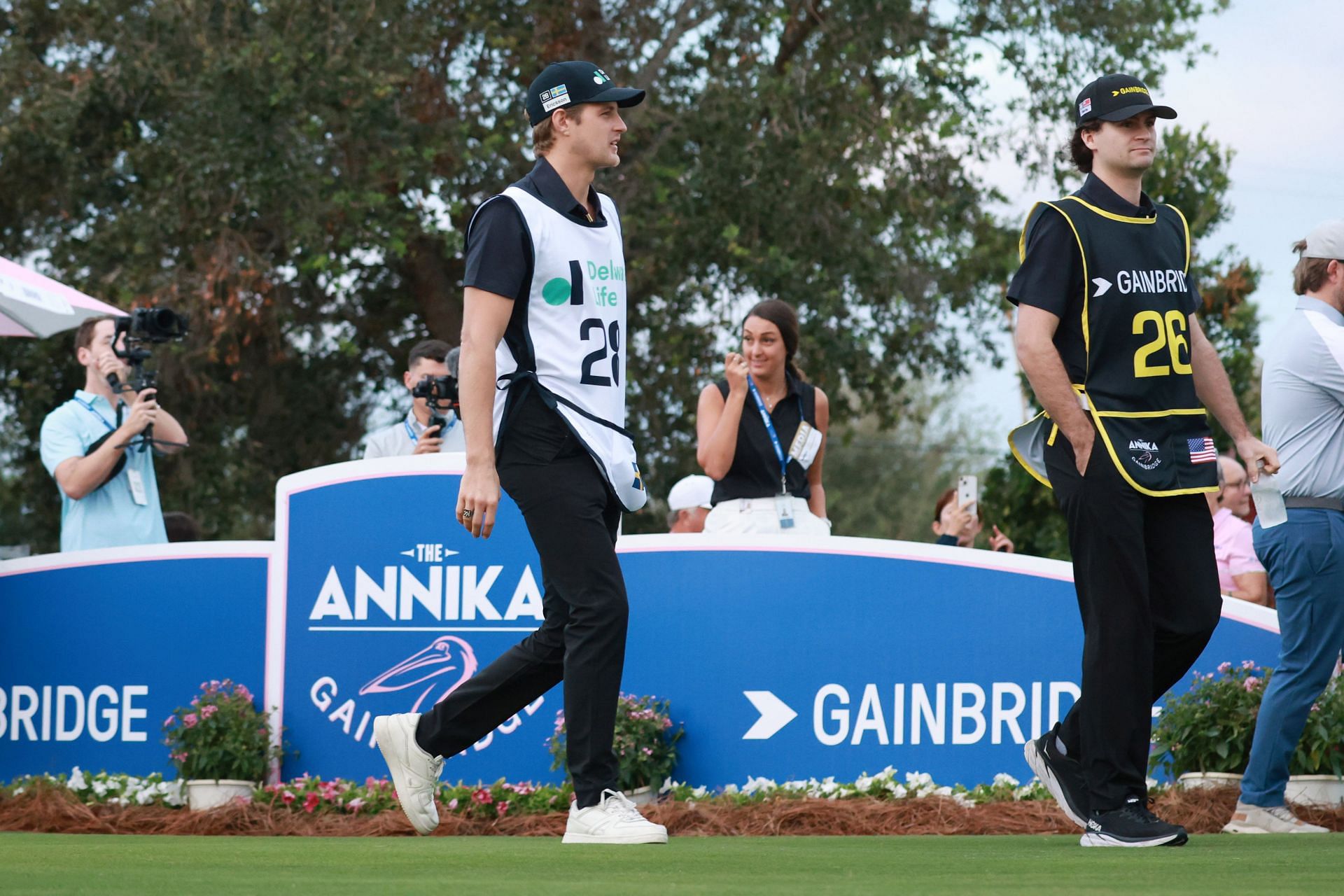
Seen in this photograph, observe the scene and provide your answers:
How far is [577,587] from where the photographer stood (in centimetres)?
470

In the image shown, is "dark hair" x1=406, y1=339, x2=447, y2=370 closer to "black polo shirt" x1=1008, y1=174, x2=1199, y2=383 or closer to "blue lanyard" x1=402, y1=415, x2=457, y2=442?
"blue lanyard" x1=402, y1=415, x2=457, y2=442

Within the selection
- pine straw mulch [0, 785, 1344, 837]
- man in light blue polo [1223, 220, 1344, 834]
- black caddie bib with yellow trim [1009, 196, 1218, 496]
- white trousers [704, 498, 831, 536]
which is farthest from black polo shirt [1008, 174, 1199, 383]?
white trousers [704, 498, 831, 536]

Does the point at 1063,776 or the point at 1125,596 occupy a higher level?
the point at 1125,596

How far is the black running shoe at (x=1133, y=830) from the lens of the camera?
4.65 meters

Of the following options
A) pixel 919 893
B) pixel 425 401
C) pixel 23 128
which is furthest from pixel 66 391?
pixel 919 893

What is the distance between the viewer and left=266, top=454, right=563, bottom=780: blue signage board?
23.5ft

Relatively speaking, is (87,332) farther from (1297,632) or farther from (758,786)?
(1297,632)

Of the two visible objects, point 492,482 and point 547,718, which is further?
point 547,718

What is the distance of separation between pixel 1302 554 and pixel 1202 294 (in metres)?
8.66

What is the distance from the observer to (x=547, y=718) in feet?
23.4

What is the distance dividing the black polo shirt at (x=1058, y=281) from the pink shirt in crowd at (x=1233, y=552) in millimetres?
4450

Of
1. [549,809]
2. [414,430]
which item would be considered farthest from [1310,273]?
[414,430]

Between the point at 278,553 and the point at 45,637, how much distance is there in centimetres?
122

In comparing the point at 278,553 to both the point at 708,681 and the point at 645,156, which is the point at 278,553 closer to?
the point at 708,681
